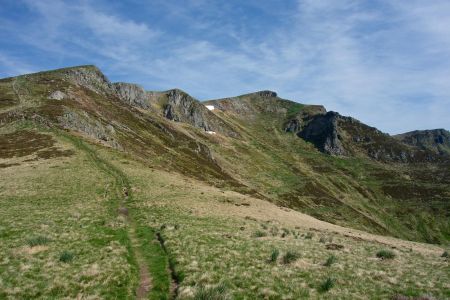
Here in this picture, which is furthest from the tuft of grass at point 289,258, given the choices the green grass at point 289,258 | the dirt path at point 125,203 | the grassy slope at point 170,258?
the dirt path at point 125,203

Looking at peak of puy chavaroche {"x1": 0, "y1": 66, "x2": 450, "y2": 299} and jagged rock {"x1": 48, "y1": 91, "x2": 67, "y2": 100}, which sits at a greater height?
jagged rock {"x1": 48, "y1": 91, "x2": 67, "y2": 100}

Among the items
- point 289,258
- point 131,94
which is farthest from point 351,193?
point 289,258

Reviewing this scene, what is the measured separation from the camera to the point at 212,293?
13.8m

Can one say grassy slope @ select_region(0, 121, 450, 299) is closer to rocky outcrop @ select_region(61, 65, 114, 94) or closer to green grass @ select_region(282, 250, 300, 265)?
green grass @ select_region(282, 250, 300, 265)

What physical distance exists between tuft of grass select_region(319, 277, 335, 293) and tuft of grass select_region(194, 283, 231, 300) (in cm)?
392

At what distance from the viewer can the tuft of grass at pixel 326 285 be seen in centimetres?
1512

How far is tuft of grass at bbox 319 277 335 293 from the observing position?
1512 centimetres

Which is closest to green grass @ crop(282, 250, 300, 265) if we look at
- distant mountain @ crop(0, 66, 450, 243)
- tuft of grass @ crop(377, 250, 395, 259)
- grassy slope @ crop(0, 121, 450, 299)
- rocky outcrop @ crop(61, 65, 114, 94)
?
grassy slope @ crop(0, 121, 450, 299)

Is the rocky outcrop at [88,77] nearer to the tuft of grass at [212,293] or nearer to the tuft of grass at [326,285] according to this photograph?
the tuft of grass at [212,293]

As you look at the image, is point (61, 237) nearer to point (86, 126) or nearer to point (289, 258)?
point (289, 258)

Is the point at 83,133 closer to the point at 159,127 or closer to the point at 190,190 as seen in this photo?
the point at 190,190

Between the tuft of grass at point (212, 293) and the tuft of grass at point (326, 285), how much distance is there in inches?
154

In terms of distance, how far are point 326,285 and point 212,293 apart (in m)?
4.79

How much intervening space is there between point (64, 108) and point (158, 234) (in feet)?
257
